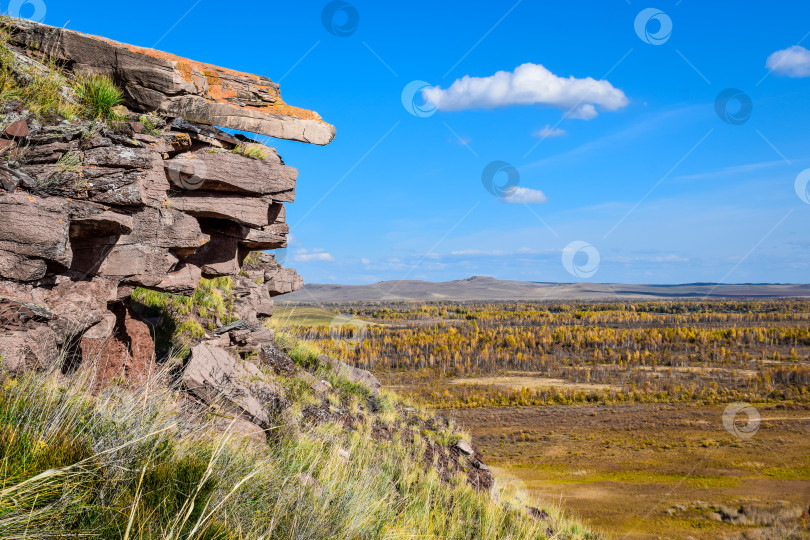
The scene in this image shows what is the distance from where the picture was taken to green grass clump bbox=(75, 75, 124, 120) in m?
7.77

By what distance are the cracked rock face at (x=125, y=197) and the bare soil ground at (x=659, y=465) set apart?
12.8 meters

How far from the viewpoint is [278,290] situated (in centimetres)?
1619

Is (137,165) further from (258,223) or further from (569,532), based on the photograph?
(569,532)

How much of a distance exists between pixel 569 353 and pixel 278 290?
6325 centimetres

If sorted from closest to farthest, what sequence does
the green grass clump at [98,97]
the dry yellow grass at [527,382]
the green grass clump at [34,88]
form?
the green grass clump at [34,88] → the green grass clump at [98,97] → the dry yellow grass at [527,382]

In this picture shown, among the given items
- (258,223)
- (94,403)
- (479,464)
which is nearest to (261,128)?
(258,223)

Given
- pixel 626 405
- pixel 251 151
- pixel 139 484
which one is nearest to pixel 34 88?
pixel 251 151

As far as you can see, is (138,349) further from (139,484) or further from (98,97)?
(139,484)

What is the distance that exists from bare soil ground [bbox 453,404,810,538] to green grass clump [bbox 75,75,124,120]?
1515cm

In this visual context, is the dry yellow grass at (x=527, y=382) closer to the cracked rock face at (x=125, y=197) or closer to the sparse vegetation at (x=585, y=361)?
the sparse vegetation at (x=585, y=361)

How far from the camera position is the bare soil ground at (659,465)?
23094mm

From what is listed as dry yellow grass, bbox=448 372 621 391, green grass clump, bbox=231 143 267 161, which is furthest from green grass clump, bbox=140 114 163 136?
dry yellow grass, bbox=448 372 621 391

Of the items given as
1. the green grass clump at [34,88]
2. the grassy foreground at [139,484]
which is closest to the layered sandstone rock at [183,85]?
the green grass clump at [34,88]

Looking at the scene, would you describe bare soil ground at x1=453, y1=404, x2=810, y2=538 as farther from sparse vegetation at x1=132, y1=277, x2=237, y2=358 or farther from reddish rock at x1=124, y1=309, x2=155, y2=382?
reddish rock at x1=124, y1=309, x2=155, y2=382
